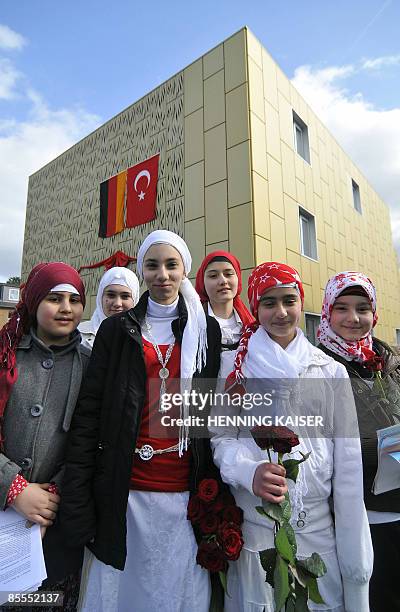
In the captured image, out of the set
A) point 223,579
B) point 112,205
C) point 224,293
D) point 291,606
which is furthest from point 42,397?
point 112,205

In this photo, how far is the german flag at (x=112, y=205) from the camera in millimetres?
7971

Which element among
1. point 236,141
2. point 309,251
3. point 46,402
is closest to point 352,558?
point 46,402

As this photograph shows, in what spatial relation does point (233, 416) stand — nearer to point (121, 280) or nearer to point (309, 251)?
A: point (121, 280)

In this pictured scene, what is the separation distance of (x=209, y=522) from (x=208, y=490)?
0.11 m

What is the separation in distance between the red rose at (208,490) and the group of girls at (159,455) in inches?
2.3

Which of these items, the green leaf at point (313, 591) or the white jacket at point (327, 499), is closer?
the green leaf at point (313, 591)

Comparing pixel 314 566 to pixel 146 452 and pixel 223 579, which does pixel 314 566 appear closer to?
pixel 223 579

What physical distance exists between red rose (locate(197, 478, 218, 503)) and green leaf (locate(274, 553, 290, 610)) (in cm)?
34

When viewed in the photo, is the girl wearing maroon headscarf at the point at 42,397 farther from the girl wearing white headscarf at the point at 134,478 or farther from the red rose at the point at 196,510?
the red rose at the point at 196,510

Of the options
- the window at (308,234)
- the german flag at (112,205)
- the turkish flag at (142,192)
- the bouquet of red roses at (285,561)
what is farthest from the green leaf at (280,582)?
the german flag at (112,205)

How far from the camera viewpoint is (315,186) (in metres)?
8.10

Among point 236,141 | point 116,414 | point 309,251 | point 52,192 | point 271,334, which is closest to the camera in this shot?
point 116,414

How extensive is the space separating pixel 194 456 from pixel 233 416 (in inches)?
9.3

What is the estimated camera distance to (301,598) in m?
1.07
